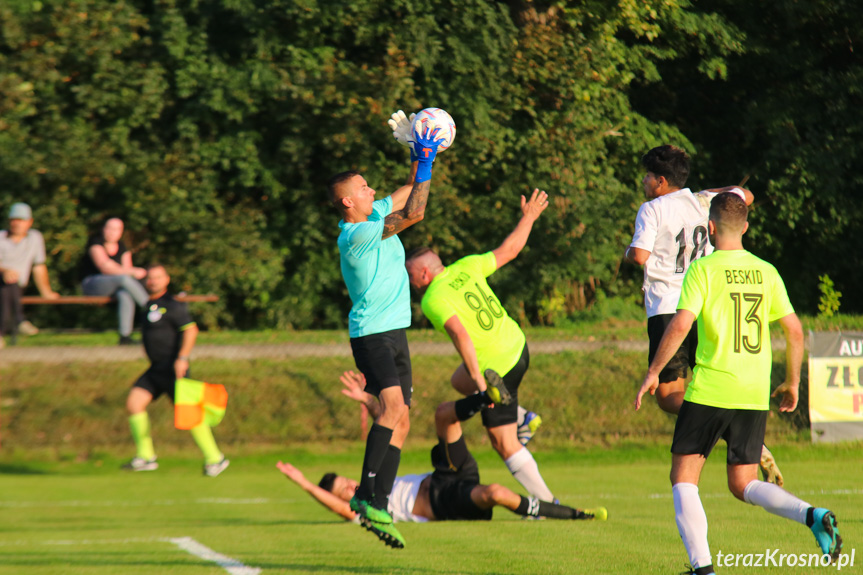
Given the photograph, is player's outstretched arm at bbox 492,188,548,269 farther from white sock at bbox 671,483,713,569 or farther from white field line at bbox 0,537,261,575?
white field line at bbox 0,537,261,575

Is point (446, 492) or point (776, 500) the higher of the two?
point (776, 500)

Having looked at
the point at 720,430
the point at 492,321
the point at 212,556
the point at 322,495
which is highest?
the point at 492,321

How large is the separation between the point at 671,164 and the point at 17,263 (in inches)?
456

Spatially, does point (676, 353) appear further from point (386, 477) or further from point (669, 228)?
point (386, 477)

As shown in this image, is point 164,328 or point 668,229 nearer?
point 668,229

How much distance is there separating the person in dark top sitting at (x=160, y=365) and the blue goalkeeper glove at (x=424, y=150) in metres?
5.76

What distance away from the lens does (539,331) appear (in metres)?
17.5

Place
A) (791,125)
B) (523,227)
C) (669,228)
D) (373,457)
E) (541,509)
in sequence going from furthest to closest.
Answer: (791,125), (523,227), (541,509), (669,228), (373,457)

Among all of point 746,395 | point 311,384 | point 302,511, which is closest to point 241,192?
point 311,384

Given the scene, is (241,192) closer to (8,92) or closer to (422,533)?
(8,92)

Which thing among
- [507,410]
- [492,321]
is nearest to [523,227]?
[492,321]

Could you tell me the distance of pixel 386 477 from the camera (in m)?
6.21

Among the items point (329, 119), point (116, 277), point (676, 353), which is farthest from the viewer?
point (329, 119)
